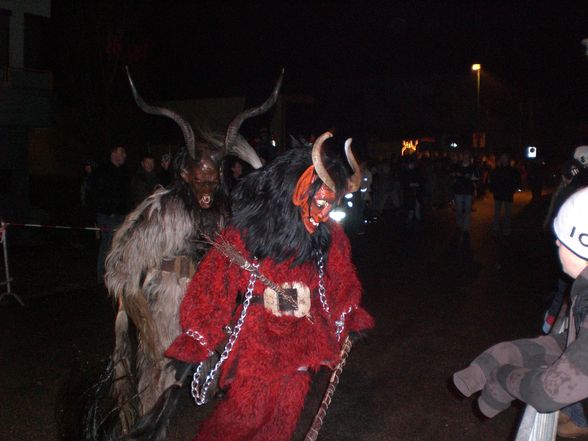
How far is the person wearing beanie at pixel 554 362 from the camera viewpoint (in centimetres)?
157

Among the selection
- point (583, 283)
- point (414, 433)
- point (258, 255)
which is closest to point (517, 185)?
point (414, 433)

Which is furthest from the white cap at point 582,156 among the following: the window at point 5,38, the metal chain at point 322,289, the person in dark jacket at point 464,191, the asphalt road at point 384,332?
the window at point 5,38

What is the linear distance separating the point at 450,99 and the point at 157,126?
15391 millimetres

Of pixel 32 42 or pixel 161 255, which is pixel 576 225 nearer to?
pixel 161 255

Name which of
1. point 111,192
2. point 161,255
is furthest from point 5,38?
point 161,255

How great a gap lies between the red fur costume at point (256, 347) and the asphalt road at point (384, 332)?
2.48 ft

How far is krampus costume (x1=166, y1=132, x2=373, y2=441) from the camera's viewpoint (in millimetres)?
2658

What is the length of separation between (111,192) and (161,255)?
16.8 feet

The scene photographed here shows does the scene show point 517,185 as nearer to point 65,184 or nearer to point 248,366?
point 248,366

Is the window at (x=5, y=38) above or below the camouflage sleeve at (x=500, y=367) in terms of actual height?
above

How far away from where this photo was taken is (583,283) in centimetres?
171

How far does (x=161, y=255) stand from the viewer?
3.54 metres

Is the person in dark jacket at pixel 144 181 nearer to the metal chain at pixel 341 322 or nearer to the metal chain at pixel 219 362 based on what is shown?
the metal chain at pixel 341 322

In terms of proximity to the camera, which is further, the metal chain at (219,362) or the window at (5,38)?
the window at (5,38)
